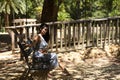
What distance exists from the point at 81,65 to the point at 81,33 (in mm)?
1934

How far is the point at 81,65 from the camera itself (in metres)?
10.8

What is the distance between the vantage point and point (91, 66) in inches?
423

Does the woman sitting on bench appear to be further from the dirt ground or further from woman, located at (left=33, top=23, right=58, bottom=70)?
the dirt ground

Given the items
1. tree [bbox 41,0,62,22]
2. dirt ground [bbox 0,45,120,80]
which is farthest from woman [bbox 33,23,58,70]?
tree [bbox 41,0,62,22]

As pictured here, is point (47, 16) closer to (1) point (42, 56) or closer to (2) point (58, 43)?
(2) point (58, 43)

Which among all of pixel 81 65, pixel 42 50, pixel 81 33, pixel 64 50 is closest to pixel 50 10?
pixel 81 33

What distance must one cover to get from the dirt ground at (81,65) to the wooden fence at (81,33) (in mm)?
378

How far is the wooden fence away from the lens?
11828 mm

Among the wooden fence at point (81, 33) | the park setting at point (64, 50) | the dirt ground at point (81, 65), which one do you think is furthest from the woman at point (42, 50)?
the wooden fence at point (81, 33)

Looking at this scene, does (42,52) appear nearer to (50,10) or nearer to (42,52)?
(42,52)

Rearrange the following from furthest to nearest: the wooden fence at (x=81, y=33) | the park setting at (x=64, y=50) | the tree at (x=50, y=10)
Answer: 1. the tree at (x=50, y=10)
2. the wooden fence at (x=81, y=33)
3. the park setting at (x=64, y=50)

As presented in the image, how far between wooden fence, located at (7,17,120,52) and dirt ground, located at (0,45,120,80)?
378 mm

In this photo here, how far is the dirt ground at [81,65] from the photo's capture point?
30.8 ft

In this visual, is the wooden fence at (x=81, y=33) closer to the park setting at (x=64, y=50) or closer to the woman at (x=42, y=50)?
the park setting at (x=64, y=50)
